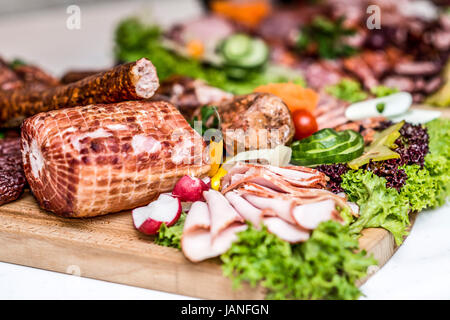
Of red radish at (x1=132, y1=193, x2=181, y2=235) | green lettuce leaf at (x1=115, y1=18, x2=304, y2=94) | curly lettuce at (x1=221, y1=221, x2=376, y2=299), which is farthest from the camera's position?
green lettuce leaf at (x1=115, y1=18, x2=304, y2=94)

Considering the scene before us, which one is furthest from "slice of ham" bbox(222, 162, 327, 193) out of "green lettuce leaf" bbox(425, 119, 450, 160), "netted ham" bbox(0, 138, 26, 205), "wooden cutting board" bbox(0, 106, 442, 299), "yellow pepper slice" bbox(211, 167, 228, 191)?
"netted ham" bbox(0, 138, 26, 205)

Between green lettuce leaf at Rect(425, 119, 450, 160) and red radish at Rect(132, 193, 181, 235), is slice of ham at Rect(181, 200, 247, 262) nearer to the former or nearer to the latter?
red radish at Rect(132, 193, 181, 235)

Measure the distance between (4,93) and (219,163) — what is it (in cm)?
199

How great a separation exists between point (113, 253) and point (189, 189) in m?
0.61

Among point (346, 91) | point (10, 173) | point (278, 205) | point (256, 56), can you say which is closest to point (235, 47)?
point (256, 56)

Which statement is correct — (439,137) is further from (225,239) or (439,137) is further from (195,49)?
(195,49)

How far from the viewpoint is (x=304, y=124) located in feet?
12.0

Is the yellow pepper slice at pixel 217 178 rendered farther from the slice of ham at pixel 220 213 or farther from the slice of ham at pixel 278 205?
the slice of ham at pixel 278 205

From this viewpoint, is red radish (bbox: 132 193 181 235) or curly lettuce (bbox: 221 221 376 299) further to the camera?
red radish (bbox: 132 193 181 235)

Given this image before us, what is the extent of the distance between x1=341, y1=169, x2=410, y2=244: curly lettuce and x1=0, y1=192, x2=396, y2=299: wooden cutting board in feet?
0.18

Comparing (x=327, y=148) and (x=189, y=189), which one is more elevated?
(x=327, y=148)

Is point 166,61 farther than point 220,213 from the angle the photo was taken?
Yes

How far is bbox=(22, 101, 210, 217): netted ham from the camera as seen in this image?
2789 millimetres
